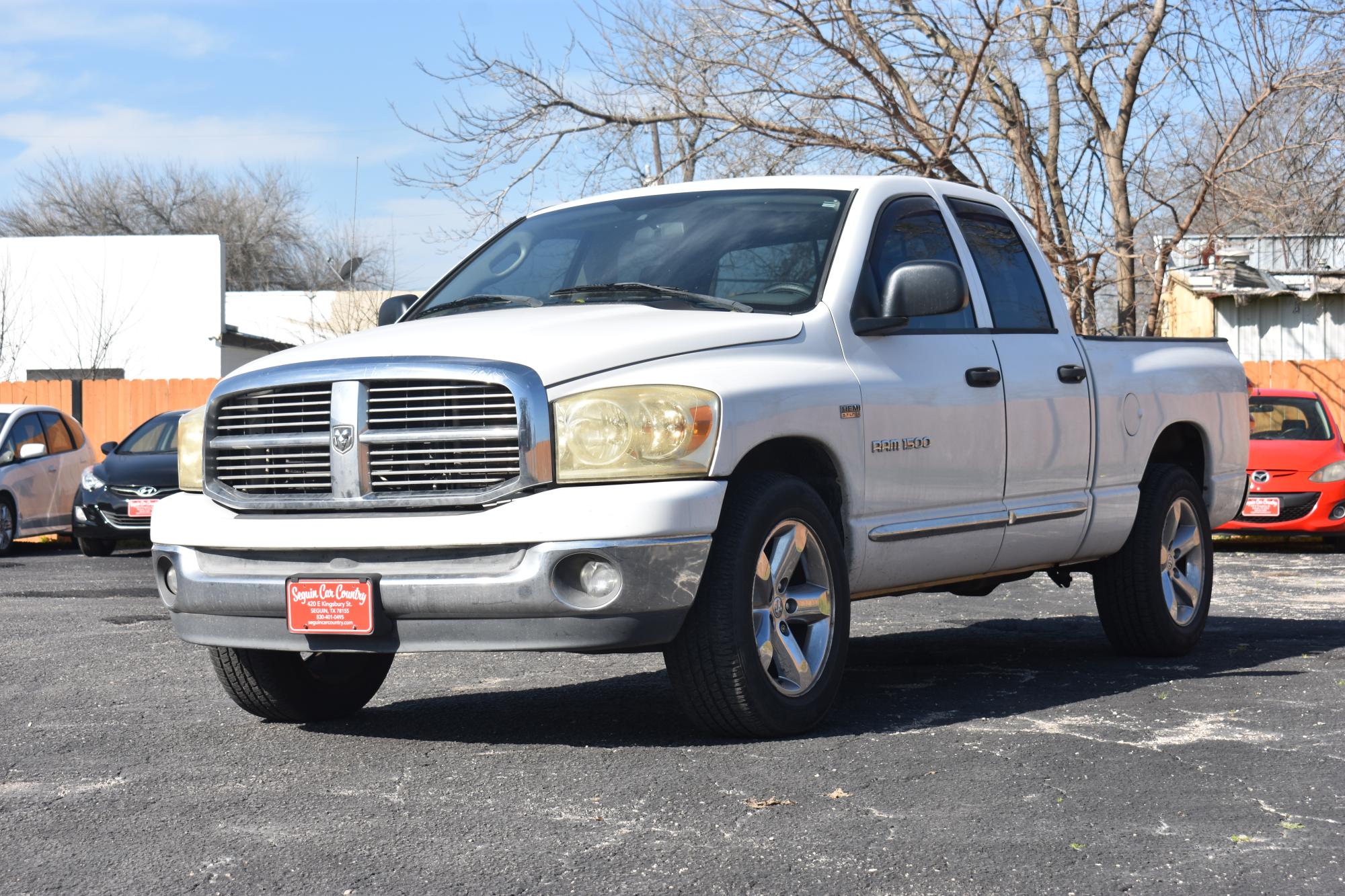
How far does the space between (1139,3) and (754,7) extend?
459 cm

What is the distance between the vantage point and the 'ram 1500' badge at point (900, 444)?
6039 millimetres

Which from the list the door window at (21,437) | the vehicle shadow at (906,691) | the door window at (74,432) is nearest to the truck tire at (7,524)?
the door window at (21,437)

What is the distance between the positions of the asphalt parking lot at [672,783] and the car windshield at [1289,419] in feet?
28.8

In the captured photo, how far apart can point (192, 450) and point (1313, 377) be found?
20968 millimetres

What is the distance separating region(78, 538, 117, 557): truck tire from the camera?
17.4 meters

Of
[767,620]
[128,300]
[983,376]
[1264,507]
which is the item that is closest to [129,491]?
[1264,507]

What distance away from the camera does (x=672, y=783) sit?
486 cm

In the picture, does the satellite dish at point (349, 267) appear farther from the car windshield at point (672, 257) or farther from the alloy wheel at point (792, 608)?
the alloy wheel at point (792, 608)

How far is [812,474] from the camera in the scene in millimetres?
5977

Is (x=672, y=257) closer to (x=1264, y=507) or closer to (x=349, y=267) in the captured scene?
(x=1264, y=507)

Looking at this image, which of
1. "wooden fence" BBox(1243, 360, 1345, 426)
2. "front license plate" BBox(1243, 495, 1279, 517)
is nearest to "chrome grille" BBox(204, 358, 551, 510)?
"front license plate" BBox(1243, 495, 1279, 517)

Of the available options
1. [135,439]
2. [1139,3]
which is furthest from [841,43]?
[135,439]

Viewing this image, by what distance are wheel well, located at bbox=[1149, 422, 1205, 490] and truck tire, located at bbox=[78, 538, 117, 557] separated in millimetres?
11984

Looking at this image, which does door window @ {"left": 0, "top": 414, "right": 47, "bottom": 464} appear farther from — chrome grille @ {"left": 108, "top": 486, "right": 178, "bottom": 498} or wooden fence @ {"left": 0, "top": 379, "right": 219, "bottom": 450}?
wooden fence @ {"left": 0, "top": 379, "right": 219, "bottom": 450}
